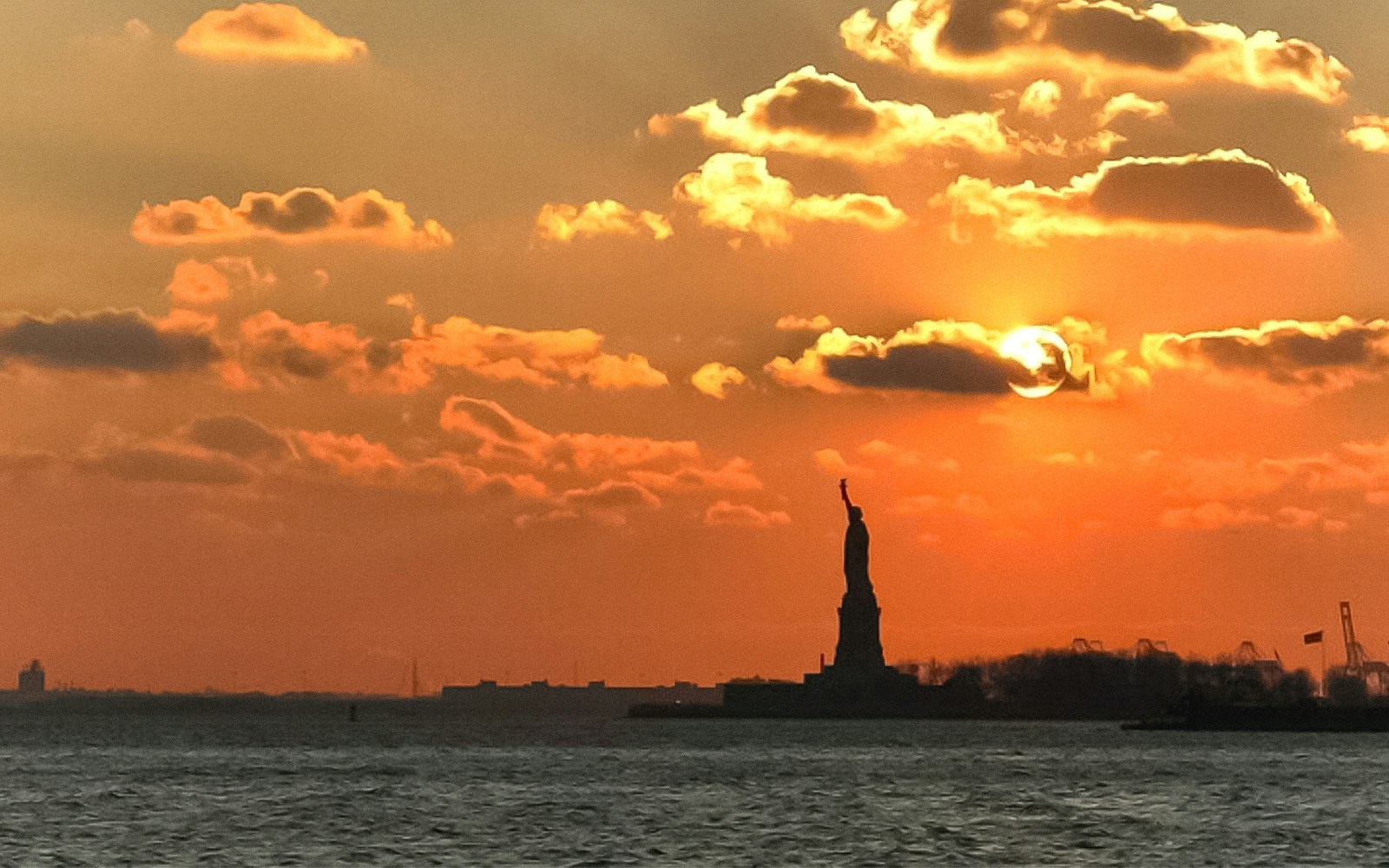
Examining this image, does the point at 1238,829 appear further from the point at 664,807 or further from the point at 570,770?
the point at 570,770

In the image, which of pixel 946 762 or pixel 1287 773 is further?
pixel 946 762

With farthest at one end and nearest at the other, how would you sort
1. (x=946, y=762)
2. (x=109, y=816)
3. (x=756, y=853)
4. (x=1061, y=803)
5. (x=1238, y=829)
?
(x=946, y=762), (x=1061, y=803), (x=109, y=816), (x=1238, y=829), (x=756, y=853)

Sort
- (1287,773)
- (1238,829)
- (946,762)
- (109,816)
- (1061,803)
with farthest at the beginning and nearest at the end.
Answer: (946,762), (1287,773), (1061,803), (109,816), (1238,829)

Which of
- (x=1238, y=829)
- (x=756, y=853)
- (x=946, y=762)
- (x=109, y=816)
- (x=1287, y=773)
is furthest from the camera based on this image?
(x=946, y=762)

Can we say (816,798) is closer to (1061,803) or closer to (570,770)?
(1061,803)

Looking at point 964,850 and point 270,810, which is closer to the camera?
point 964,850

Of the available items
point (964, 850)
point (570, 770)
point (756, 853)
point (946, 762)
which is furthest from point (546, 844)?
point (946, 762)

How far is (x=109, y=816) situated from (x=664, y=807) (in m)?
26.7

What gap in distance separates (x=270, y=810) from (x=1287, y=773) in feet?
248

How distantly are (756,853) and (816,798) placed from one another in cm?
3623

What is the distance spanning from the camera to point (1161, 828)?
10006 cm

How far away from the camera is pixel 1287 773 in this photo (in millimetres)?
157500

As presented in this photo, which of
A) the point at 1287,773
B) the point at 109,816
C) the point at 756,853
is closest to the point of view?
the point at 756,853

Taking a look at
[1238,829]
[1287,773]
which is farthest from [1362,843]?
[1287,773]
